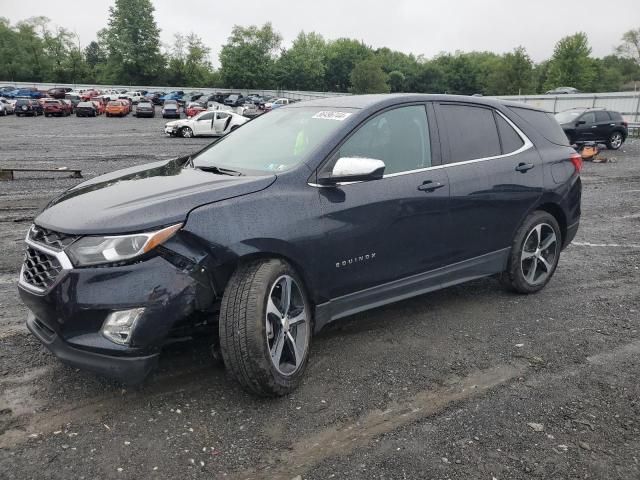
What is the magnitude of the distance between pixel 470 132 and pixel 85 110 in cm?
4215

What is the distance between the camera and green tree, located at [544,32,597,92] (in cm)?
7475

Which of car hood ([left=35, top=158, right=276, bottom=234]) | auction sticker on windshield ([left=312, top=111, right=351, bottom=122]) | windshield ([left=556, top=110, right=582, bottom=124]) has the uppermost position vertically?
windshield ([left=556, top=110, right=582, bottom=124])

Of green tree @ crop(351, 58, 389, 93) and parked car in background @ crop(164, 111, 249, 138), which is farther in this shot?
green tree @ crop(351, 58, 389, 93)

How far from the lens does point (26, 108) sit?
40125mm

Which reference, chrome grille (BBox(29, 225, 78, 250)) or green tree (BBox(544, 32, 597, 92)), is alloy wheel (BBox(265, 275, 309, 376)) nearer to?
chrome grille (BBox(29, 225, 78, 250))

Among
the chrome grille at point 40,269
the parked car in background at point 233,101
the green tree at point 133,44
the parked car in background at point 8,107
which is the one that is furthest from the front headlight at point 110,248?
the green tree at point 133,44

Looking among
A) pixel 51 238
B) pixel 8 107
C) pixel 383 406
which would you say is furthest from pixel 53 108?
pixel 383 406

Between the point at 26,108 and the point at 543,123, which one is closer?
the point at 543,123

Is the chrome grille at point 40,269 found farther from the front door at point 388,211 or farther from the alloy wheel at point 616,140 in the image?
the alloy wheel at point 616,140

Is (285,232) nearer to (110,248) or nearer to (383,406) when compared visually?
(110,248)

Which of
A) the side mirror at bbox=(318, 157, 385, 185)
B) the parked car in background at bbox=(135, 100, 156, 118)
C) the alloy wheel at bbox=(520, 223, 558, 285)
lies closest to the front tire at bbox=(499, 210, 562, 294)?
the alloy wheel at bbox=(520, 223, 558, 285)

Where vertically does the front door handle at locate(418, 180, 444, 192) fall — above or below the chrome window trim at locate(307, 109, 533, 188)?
below

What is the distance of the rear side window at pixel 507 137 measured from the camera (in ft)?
15.6

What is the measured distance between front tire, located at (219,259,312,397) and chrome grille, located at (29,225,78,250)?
0.88m
